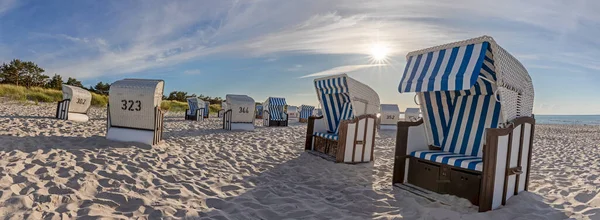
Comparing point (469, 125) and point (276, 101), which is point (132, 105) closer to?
point (469, 125)

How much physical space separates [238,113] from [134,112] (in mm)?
5684

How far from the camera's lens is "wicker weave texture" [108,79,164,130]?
6.84 meters

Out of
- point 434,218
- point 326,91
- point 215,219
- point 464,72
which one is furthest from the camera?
point 326,91

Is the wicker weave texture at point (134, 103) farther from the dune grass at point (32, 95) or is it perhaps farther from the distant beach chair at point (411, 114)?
the dune grass at point (32, 95)

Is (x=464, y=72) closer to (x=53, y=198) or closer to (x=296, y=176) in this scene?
(x=296, y=176)

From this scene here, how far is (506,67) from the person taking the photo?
3531 mm

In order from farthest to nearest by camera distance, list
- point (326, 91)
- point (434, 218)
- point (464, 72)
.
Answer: point (326, 91) → point (464, 72) → point (434, 218)

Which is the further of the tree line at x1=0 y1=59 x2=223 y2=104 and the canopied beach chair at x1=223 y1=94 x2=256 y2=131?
the tree line at x1=0 y1=59 x2=223 y2=104

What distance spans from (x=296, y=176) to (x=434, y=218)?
7.59ft

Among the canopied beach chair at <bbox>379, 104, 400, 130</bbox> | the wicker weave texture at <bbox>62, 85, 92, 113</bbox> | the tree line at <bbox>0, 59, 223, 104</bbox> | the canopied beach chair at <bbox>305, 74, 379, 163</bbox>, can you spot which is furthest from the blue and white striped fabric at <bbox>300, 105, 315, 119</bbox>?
the tree line at <bbox>0, 59, 223, 104</bbox>

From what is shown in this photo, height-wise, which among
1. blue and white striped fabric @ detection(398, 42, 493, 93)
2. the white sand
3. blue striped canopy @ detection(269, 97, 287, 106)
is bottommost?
the white sand

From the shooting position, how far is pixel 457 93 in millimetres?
4492

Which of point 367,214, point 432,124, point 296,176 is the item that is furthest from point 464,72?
point 296,176

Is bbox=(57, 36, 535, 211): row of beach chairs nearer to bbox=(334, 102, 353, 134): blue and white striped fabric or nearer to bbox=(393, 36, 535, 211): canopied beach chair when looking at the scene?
bbox=(393, 36, 535, 211): canopied beach chair
